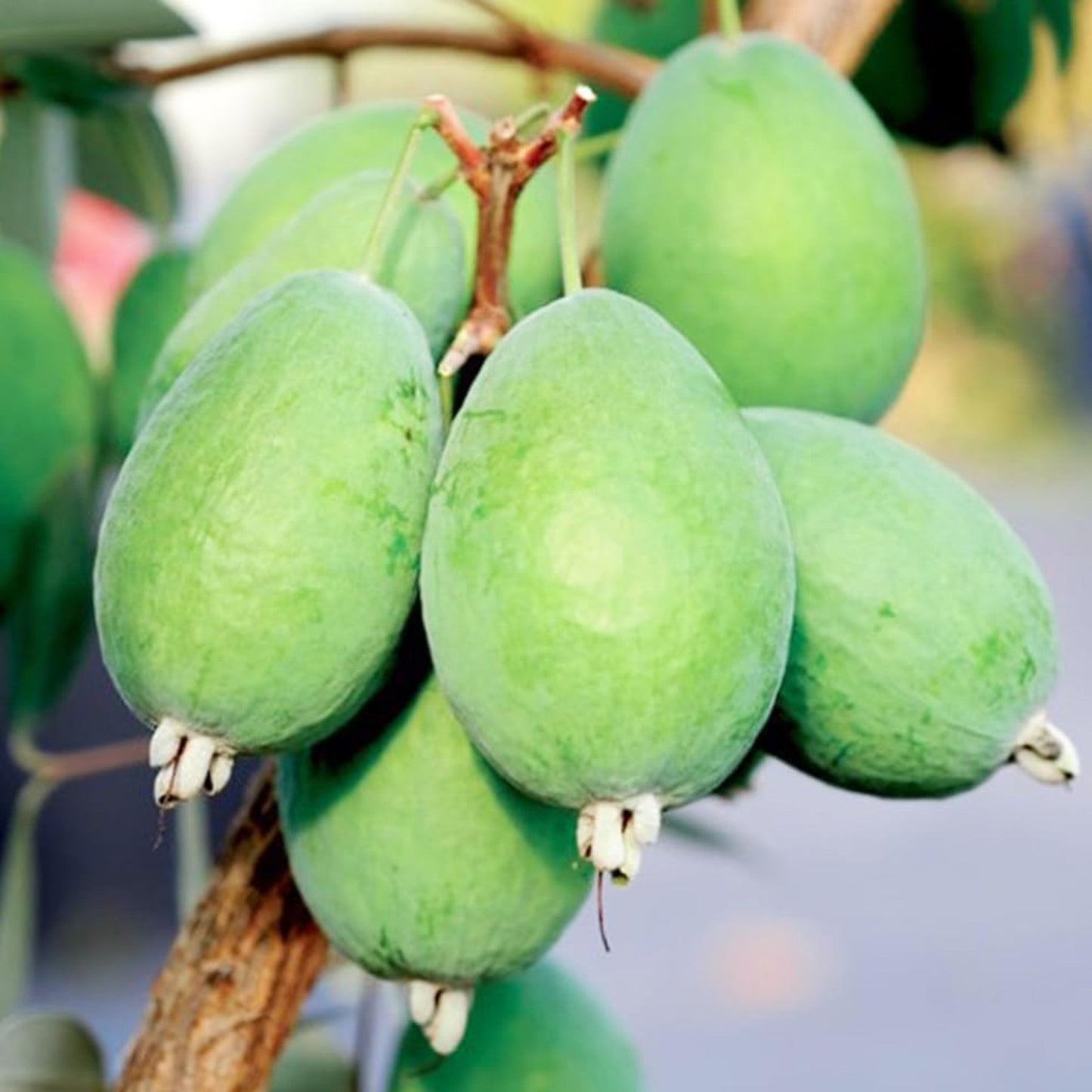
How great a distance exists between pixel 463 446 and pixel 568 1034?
0.34m

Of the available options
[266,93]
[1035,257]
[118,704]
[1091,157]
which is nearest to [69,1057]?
[1091,157]

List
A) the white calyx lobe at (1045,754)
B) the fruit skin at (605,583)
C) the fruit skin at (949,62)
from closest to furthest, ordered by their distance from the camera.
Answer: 1. the fruit skin at (605,583)
2. the white calyx lobe at (1045,754)
3. the fruit skin at (949,62)

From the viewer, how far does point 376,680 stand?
21.0 inches

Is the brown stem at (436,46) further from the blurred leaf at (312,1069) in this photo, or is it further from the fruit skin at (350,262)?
the blurred leaf at (312,1069)

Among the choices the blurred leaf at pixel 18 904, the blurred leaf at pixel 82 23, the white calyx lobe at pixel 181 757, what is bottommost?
the blurred leaf at pixel 18 904

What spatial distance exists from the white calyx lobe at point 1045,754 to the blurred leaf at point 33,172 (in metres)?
0.63

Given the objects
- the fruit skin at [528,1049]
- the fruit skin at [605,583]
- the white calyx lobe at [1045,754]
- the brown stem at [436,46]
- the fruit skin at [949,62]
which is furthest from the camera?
the fruit skin at [949,62]

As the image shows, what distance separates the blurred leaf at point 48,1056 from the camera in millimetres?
752

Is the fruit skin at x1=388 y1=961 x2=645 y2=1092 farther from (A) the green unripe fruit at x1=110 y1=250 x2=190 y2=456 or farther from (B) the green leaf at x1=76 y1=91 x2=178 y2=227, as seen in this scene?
(B) the green leaf at x1=76 y1=91 x2=178 y2=227

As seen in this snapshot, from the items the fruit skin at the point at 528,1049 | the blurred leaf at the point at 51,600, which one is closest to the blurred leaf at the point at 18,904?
the blurred leaf at the point at 51,600

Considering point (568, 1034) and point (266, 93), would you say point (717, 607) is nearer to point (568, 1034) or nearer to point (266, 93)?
point (568, 1034)

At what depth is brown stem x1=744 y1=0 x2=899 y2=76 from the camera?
0.78 m

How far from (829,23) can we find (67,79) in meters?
0.36

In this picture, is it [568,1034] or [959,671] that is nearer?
[959,671]
